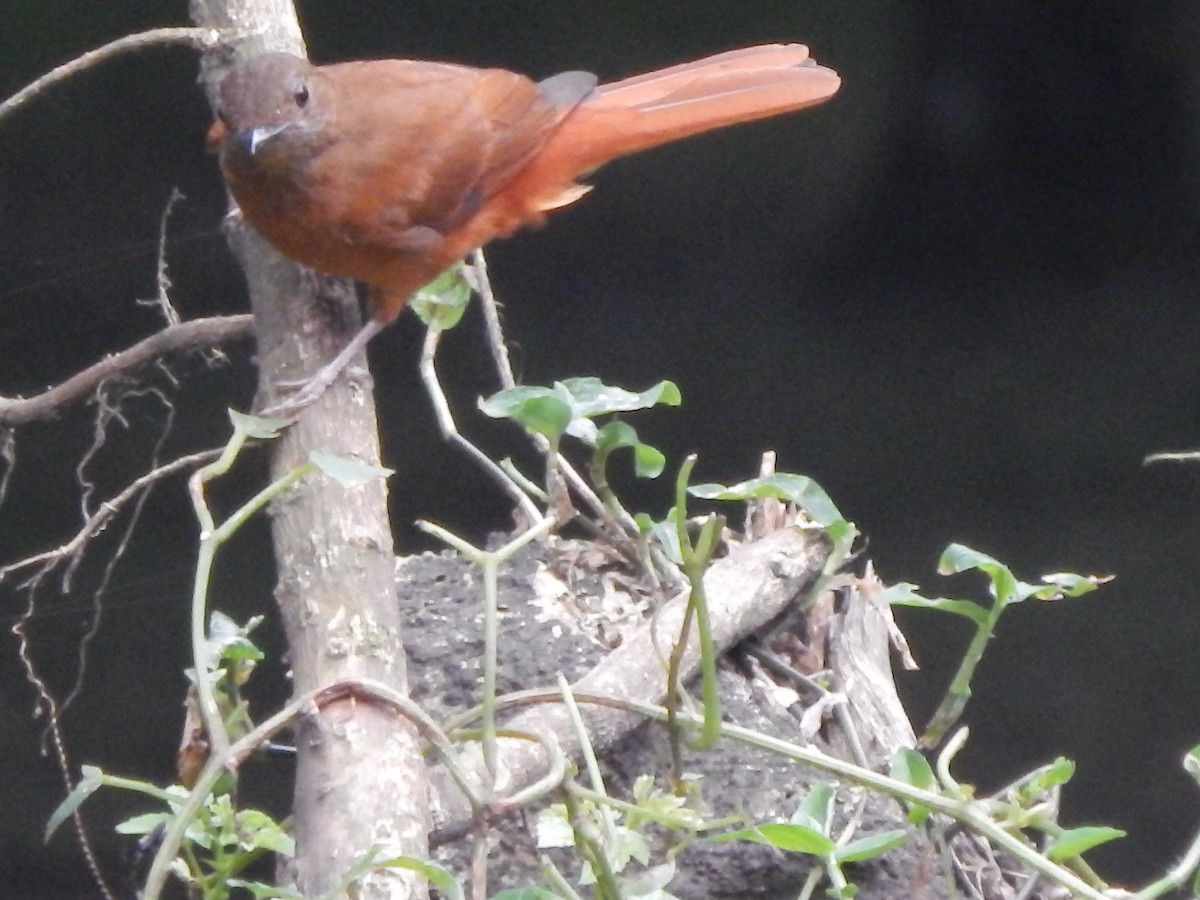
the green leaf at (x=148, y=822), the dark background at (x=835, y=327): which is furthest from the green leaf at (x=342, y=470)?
the dark background at (x=835, y=327)

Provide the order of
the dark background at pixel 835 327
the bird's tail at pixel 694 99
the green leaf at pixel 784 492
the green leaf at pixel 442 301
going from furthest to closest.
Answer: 1. the dark background at pixel 835 327
2. the bird's tail at pixel 694 99
3. the green leaf at pixel 442 301
4. the green leaf at pixel 784 492

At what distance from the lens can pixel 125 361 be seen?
131 centimetres

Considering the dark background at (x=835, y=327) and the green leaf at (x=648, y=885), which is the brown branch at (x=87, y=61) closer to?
the green leaf at (x=648, y=885)

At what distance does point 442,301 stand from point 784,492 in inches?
19.7

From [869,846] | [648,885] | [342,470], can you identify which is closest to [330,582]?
[342,470]

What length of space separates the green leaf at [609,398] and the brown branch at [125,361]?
329 mm

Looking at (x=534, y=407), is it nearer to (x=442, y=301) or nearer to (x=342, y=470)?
(x=342, y=470)

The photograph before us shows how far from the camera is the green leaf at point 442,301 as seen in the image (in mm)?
1623

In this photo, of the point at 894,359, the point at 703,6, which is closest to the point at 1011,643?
the point at 894,359

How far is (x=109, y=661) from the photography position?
10.2 ft

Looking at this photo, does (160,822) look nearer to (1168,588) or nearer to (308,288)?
(308,288)

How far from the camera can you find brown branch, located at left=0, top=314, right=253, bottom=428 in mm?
1306

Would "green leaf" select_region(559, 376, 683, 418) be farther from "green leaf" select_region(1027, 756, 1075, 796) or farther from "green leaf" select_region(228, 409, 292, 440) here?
"green leaf" select_region(1027, 756, 1075, 796)

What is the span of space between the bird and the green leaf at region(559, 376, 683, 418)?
23 centimetres
